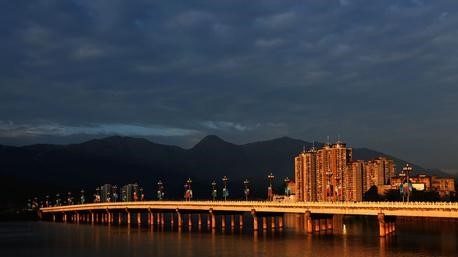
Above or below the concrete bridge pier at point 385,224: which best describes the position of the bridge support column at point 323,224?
below

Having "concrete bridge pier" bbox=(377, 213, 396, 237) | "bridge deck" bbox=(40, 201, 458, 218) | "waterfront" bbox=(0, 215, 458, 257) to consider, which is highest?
"bridge deck" bbox=(40, 201, 458, 218)

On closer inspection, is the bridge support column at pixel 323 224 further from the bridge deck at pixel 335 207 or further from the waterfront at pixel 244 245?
the waterfront at pixel 244 245

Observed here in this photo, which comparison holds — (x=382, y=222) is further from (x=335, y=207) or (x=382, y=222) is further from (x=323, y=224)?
(x=323, y=224)

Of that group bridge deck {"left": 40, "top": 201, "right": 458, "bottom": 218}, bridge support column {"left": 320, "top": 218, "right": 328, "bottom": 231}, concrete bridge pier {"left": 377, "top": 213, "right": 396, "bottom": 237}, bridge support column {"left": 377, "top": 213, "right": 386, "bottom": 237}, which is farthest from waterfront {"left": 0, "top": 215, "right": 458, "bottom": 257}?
bridge support column {"left": 320, "top": 218, "right": 328, "bottom": 231}

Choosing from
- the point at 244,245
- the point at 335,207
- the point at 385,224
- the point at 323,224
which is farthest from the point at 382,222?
the point at 323,224

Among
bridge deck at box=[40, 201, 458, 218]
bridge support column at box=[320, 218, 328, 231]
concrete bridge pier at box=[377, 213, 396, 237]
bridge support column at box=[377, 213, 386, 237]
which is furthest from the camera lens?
bridge support column at box=[320, 218, 328, 231]

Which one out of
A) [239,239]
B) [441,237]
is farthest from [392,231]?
[239,239]

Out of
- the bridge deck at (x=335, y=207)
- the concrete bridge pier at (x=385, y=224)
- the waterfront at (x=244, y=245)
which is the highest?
the bridge deck at (x=335, y=207)

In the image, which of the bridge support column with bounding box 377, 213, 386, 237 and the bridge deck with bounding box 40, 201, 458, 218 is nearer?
the bridge deck with bounding box 40, 201, 458, 218

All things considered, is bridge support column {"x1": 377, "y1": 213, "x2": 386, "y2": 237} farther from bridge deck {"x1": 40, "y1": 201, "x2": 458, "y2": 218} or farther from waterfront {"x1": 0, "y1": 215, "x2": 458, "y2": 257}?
waterfront {"x1": 0, "y1": 215, "x2": 458, "y2": 257}

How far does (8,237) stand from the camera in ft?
472

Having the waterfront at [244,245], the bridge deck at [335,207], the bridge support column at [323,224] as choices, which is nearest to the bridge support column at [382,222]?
the bridge deck at [335,207]

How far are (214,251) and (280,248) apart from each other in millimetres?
10966

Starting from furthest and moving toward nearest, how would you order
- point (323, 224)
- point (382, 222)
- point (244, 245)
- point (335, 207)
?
point (323, 224), point (335, 207), point (382, 222), point (244, 245)
